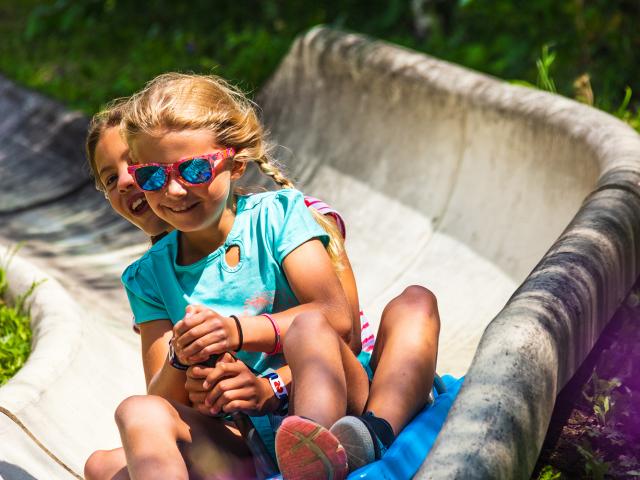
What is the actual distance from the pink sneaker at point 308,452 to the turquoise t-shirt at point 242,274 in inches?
20.6

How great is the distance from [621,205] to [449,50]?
447 centimetres

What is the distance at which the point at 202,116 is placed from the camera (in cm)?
271

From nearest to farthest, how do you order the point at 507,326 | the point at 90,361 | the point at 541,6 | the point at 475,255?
the point at 507,326 < the point at 90,361 < the point at 475,255 < the point at 541,6

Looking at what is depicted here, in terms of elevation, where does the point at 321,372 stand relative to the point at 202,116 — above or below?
below

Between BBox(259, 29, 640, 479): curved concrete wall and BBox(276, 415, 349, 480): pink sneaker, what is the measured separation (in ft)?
0.80

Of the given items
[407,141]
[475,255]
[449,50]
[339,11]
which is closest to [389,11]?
[339,11]

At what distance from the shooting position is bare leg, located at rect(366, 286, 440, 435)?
2.48 metres

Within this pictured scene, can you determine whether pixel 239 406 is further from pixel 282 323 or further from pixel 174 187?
pixel 174 187

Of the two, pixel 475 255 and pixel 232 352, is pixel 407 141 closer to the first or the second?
pixel 475 255

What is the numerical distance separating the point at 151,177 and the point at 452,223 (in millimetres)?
2571

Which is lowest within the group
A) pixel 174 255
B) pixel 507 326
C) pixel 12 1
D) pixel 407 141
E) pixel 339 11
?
pixel 12 1

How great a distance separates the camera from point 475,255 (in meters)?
4.69

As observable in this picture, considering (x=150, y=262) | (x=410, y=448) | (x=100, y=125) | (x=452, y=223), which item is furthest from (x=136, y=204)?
(x=452, y=223)

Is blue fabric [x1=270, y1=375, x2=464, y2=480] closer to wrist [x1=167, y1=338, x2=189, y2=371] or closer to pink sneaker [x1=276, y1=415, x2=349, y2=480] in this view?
pink sneaker [x1=276, y1=415, x2=349, y2=480]
